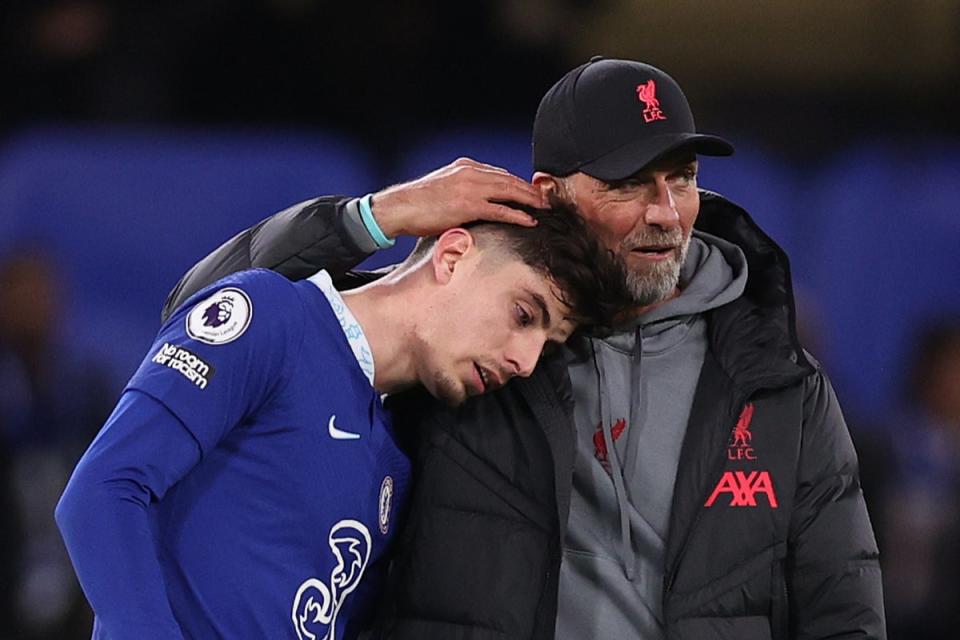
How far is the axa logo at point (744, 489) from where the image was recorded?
1494mm

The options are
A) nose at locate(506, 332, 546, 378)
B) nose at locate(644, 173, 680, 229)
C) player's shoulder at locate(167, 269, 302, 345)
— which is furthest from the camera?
nose at locate(644, 173, 680, 229)

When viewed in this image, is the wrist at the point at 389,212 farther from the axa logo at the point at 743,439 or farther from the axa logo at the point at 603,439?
the axa logo at the point at 743,439

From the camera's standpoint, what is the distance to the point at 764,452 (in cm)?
152

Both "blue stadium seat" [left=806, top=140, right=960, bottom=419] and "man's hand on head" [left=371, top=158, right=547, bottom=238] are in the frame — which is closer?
"man's hand on head" [left=371, top=158, right=547, bottom=238]

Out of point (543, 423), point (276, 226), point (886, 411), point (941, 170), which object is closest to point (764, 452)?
point (543, 423)

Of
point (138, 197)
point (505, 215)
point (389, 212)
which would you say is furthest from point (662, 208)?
point (138, 197)

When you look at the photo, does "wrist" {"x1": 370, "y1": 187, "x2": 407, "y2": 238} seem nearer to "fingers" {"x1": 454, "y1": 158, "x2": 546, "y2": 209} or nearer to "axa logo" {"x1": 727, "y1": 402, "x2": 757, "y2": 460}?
"fingers" {"x1": 454, "y1": 158, "x2": 546, "y2": 209}

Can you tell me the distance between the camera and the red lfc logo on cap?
1583 millimetres

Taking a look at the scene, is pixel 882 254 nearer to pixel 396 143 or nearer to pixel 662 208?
pixel 396 143

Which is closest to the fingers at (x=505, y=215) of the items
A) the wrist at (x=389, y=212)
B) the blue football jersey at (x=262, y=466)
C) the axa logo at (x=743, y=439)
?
the wrist at (x=389, y=212)

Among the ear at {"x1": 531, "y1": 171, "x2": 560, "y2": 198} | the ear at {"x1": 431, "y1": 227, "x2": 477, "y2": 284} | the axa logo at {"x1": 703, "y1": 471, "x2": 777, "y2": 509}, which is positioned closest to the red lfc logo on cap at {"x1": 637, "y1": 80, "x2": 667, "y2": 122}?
the ear at {"x1": 531, "y1": 171, "x2": 560, "y2": 198}

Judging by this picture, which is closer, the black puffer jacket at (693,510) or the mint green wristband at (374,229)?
the black puffer jacket at (693,510)

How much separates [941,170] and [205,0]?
1728 millimetres

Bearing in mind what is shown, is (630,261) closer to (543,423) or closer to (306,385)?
(543,423)
